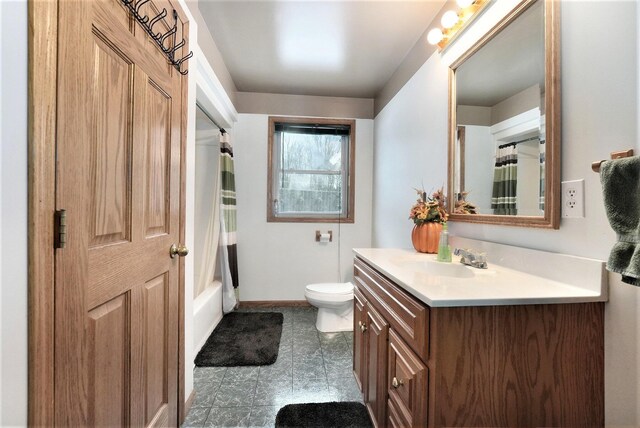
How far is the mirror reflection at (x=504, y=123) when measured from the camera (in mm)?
1090

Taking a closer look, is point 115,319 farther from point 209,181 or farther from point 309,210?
point 309,210

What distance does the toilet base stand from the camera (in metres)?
2.45

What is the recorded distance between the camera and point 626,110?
79 cm

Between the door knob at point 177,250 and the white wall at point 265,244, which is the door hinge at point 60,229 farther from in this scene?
the white wall at point 265,244

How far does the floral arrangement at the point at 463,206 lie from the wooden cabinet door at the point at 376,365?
0.76m

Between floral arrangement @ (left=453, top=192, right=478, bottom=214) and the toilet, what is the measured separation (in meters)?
1.17

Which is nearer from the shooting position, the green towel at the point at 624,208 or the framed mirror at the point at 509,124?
the green towel at the point at 624,208

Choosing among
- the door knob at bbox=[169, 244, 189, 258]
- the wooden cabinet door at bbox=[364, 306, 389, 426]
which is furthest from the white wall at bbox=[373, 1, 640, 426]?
the door knob at bbox=[169, 244, 189, 258]

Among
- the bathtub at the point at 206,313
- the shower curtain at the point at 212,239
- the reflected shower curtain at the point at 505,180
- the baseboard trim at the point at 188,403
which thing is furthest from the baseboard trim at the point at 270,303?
the reflected shower curtain at the point at 505,180

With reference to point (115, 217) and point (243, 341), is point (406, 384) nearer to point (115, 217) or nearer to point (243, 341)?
point (115, 217)

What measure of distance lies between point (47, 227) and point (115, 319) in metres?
0.42

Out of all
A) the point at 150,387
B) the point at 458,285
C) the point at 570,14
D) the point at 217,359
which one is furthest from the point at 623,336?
the point at 217,359

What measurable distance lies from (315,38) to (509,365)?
228cm

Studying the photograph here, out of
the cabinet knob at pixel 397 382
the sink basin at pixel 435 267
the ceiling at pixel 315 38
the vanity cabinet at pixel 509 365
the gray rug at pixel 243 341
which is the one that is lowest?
the gray rug at pixel 243 341
